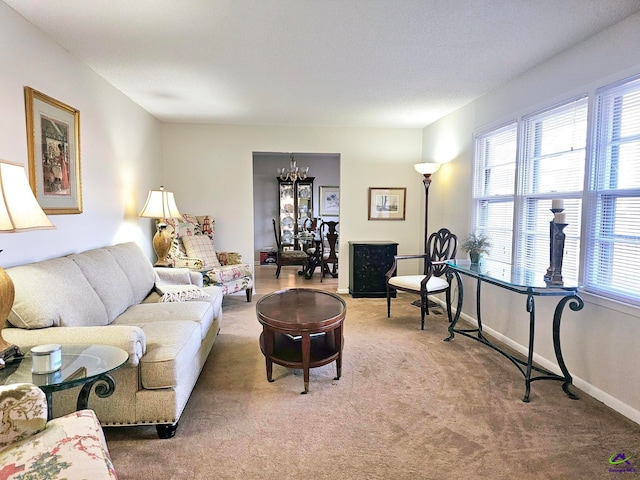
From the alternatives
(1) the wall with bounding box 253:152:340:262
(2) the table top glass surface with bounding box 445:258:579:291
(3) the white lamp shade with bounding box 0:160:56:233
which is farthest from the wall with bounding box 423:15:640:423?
(1) the wall with bounding box 253:152:340:262

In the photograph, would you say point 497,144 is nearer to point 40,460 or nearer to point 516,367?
point 516,367

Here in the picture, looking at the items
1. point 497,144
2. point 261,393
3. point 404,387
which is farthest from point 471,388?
point 497,144

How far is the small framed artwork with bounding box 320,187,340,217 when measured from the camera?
8562 mm

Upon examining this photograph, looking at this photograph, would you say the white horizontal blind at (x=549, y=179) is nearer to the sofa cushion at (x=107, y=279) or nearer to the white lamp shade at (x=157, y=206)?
the sofa cushion at (x=107, y=279)

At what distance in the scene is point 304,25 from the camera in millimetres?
2361

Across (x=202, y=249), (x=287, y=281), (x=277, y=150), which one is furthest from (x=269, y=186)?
(x=202, y=249)

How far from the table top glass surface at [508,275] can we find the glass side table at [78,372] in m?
2.40

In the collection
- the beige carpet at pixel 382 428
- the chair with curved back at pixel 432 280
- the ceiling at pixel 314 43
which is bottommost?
the beige carpet at pixel 382 428

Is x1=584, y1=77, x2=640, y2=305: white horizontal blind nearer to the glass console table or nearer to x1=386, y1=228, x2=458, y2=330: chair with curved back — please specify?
the glass console table

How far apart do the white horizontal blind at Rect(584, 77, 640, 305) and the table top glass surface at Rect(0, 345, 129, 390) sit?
2908 mm

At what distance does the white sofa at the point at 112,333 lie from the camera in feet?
6.32

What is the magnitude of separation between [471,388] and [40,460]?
8.01 ft

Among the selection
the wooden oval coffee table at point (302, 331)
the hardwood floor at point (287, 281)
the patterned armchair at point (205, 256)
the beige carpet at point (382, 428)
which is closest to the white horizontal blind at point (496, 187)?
the beige carpet at point (382, 428)

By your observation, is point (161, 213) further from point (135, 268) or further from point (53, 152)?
point (53, 152)
